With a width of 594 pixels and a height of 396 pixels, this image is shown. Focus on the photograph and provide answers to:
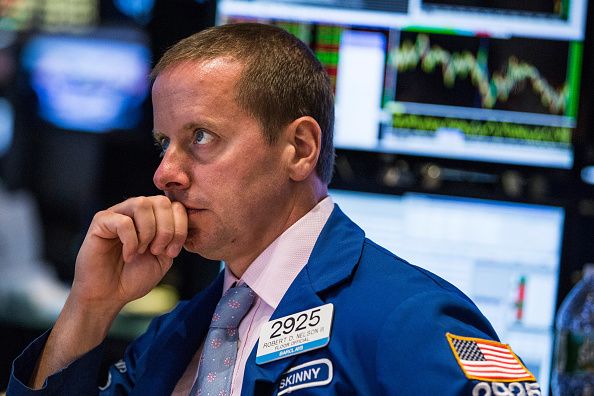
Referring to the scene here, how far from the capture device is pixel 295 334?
61.0 inches

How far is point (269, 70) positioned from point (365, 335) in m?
0.51

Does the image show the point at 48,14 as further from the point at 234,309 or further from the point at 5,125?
the point at 234,309

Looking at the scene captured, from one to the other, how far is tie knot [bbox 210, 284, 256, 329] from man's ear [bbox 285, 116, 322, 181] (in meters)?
0.22

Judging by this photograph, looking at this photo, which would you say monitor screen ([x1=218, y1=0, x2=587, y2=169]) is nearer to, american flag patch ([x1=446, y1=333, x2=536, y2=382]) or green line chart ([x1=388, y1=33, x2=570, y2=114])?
green line chart ([x1=388, y1=33, x2=570, y2=114])

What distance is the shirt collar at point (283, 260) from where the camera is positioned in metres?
1.69

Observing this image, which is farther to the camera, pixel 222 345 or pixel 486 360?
pixel 222 345

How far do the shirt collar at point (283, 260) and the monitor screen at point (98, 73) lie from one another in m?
3.15

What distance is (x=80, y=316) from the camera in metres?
1.83

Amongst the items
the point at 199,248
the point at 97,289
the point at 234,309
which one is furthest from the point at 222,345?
the point at 97,289

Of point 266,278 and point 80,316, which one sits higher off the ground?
point 266,278

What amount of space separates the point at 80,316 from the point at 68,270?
3.25 meters

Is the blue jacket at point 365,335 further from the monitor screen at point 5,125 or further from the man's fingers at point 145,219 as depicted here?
the monitor screen at point 5,125

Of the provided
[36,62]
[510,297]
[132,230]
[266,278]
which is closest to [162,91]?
[132,230]

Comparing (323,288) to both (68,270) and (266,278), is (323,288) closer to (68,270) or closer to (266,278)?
(266,278)
